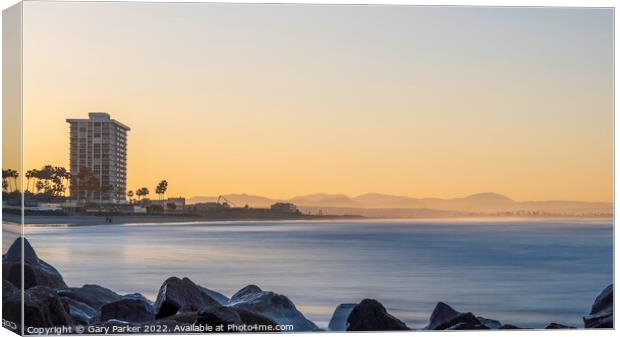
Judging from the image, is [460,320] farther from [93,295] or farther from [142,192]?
[93,295]

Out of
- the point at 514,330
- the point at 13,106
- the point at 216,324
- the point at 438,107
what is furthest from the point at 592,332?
the point at 13,106

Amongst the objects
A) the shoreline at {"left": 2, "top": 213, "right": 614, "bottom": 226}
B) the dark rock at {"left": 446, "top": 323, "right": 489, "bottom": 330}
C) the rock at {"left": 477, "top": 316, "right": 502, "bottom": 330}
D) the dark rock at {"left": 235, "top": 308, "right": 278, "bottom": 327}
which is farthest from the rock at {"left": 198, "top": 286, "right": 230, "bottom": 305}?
the rock at {"left": 477, "top": 316, "right": 502, "bottom": 330}

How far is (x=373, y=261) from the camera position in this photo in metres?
13.4

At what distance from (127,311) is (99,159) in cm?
155

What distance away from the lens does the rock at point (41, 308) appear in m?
12.9

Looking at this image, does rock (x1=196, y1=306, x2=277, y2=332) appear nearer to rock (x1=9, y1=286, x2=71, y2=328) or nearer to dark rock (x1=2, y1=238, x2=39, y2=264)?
rock (x1=9, y1=286, x2=71, y2=328)

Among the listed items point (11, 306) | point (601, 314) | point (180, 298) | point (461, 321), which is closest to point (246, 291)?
point (180, 298)

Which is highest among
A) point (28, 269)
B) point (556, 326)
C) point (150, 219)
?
point (150, 219)

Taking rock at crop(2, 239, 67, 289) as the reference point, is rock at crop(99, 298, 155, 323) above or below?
below

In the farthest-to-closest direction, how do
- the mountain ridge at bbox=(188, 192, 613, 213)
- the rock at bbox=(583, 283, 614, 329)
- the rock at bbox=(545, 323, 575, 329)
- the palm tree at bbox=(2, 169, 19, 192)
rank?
the rock at bbox=(583, 283, 614, 329) → the rock at bbox=(545, 323, 575, 329) → the mountain ridge at bbox=(188, 192, 613, 213) → the palm tree at bbox=(2, 169, 19, 192)

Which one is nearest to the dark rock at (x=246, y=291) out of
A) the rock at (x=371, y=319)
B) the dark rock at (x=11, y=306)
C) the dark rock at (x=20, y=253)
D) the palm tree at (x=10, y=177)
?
the rock at (x=371, y=319)

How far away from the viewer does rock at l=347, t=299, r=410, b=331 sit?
1336 centimetres

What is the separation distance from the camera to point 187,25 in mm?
13391

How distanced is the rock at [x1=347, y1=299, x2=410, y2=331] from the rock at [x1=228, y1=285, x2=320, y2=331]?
46 centimetres
